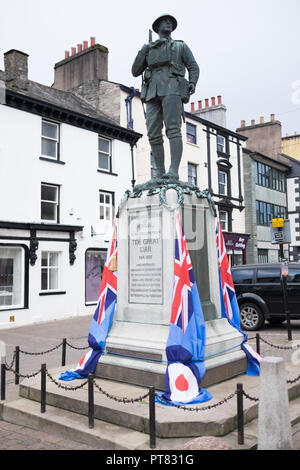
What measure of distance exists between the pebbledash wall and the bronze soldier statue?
10.6 meters

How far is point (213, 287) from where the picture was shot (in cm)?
746

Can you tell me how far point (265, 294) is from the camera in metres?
13.8

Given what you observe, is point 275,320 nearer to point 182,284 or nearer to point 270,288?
point 270,288

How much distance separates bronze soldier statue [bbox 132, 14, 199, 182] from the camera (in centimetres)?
744

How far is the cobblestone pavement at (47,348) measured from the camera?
17.3ft

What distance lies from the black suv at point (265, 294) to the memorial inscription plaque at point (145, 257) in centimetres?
765

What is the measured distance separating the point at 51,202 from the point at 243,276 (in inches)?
361

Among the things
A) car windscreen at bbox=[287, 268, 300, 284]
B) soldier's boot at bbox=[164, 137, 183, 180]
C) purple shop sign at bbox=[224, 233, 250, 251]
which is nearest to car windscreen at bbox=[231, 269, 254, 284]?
car windscreen at bbox=[287, 268, 300, 284]

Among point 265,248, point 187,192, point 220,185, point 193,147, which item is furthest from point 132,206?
point 265,248

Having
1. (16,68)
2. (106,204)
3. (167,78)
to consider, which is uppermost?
(16,68)

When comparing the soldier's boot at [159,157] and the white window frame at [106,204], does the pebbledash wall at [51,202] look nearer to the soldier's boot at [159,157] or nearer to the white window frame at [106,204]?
the white window frame at [106,204]

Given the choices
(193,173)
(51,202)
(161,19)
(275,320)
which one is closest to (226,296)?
(161,19)
